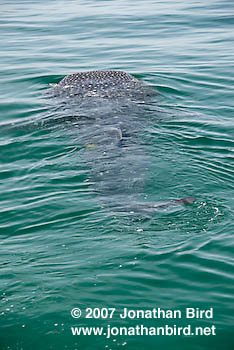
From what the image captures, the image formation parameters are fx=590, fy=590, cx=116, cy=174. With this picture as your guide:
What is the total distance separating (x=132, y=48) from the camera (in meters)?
18.2

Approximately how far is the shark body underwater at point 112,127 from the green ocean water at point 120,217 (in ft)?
0.12

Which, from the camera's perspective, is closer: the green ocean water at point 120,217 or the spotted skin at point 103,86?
the green ocean water at point 120,217

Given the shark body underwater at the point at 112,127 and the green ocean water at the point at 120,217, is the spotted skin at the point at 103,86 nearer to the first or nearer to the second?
the shark body underwater at the point at 112,127

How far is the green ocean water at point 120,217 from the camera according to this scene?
5820 mm

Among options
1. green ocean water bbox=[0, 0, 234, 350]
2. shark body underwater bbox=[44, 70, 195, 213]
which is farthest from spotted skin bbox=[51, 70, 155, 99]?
green ocean water bbox=[0, 0, 234, 350]

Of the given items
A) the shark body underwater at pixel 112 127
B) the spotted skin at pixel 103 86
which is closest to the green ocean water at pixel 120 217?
the shark body underwater at pixel 112 127

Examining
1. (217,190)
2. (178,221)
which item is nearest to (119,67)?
(217,190)

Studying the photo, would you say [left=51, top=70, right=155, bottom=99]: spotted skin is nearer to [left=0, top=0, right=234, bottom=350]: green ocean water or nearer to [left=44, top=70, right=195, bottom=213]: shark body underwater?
[left=44, top=70, right=195, bottom=213]: shark body underwater

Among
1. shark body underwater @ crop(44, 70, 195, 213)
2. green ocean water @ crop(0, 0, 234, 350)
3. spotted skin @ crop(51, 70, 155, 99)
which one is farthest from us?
spotted skin @ crop(51, 70, 155, 99)

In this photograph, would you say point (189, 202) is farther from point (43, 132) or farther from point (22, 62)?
point (22, 62)

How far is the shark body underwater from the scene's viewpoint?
8135 millimetres

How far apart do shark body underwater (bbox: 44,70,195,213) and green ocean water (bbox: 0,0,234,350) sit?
0.12 feet

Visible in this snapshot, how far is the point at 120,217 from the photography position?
7.37 m

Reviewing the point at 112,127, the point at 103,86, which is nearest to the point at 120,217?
the point at 112,127
